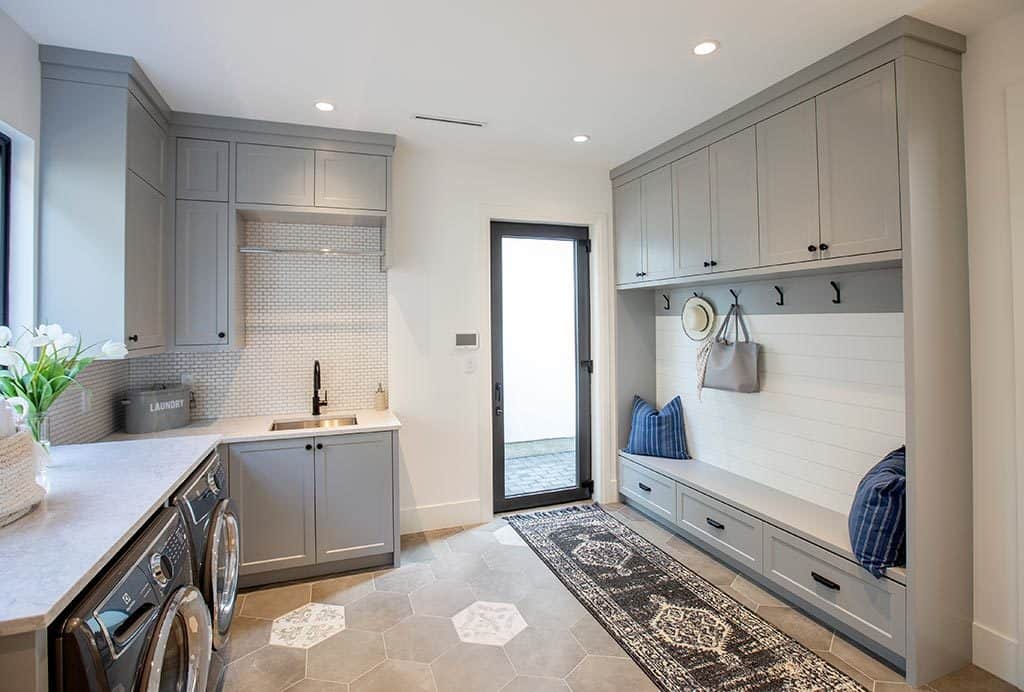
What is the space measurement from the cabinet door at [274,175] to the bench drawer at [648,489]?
9.21 ft

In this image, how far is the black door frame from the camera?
378 centimetres

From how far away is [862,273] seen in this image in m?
2.54

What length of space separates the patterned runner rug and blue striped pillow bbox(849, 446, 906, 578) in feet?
1.56

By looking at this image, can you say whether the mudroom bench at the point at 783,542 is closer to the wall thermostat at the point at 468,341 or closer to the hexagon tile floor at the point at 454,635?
the hexagon tile floor at the point at 454,635

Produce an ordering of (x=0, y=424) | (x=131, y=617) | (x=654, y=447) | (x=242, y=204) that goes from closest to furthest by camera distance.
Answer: (x=131, y=617), (x=0, y=424), (x=242, y=204), (x=654, y=447)

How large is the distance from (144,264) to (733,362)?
10.8 ft

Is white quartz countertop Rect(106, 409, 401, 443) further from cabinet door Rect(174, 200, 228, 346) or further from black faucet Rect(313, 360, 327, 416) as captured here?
cabinet door Rect(174, 200, 228, 346)

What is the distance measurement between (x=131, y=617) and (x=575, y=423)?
320 cm

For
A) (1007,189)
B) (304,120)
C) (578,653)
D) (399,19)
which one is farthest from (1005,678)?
(304,120)

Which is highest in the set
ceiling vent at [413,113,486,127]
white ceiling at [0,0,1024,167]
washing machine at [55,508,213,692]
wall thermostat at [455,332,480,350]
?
ceiling vent at [413,113,486,127]

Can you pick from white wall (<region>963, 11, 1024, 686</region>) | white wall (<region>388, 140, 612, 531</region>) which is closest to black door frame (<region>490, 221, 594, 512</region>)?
white wall (<region>388, 140, 612, 531</region>)

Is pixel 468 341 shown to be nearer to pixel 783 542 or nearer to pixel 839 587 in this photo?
pixel 783 542

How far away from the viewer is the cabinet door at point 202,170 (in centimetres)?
287

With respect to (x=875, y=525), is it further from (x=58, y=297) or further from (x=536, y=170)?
(x=58, y=297)
